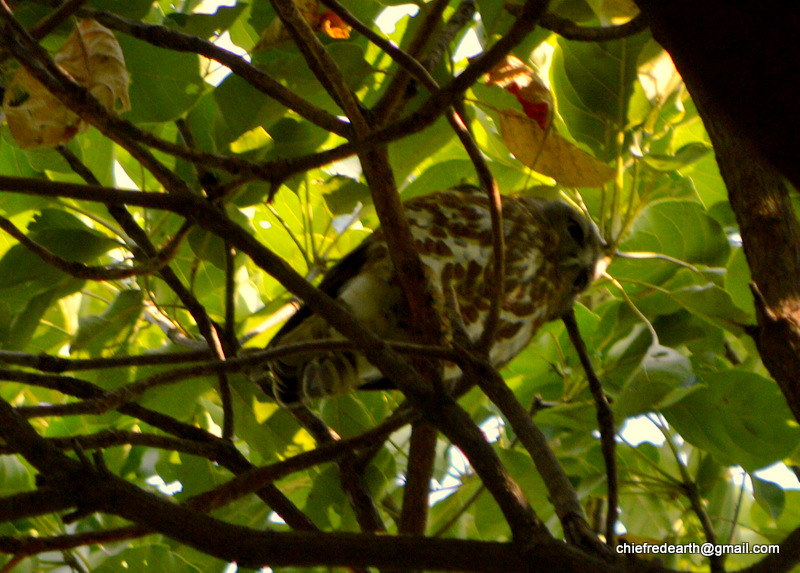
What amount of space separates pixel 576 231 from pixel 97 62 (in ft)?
3.95

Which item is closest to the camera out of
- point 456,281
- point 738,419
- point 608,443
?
point 608,443

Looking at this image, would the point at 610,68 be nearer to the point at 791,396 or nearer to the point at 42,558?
the point at 791,396

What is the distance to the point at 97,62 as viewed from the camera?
1052 mm

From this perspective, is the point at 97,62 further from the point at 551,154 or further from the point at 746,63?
the point at 746,63

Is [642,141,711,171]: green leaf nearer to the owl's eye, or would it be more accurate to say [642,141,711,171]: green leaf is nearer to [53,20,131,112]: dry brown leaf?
the owl's eye

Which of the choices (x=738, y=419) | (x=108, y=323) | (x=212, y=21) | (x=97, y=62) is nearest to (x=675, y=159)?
(x=738, y=419)

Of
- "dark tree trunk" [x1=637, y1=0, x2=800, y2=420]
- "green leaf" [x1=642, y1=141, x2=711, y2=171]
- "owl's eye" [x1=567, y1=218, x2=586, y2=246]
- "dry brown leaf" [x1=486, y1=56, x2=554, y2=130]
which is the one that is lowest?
"dark tree trunk" [x1=637, y1=0, x2=800, y2=420]

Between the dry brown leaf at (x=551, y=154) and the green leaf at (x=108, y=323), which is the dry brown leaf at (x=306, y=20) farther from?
A: the green leaf at (x=108, y=323)

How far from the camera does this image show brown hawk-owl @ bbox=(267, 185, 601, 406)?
149 centimetres

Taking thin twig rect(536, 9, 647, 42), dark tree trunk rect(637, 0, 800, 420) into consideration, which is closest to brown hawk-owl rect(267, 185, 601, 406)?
thin twig rect(536, 9, 647, 42)

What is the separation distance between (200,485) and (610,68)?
110 cm

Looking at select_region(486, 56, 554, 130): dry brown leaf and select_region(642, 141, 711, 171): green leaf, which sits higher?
select_region(486, 56, 554, 130): dry brown leaf

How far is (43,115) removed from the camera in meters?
1.03

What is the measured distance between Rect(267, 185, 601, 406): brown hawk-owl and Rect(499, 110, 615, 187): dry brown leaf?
304 mm
